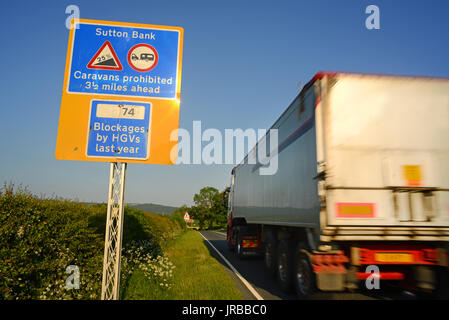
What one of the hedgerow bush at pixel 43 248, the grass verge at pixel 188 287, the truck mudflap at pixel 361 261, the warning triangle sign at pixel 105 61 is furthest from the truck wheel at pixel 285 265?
the warning triangle sign at pixel 105 61

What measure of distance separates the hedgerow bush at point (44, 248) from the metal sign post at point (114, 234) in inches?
32.2

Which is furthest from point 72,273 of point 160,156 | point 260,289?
point 260,289

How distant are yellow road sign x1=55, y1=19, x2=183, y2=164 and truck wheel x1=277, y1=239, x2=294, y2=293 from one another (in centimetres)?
337

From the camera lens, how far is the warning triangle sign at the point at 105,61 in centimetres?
A: 497

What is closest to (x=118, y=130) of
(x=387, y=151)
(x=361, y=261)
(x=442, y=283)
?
(x=387, y=151)

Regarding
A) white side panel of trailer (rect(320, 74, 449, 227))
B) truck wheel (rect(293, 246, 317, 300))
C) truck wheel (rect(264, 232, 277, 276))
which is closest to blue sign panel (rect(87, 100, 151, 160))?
white side panel of trailer (rect(320, 74, 449, 227))

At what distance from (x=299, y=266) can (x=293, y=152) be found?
2.27 meters

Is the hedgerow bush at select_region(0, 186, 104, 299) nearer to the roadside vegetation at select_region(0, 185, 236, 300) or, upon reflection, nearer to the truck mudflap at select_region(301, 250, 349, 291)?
the roadside vegetation at select_region(0, 185, 236, 300)

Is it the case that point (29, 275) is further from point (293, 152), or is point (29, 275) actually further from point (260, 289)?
point (293, 152)

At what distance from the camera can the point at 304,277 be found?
527 centimetres

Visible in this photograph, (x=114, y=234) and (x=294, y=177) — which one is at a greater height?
(x=294, y=177)

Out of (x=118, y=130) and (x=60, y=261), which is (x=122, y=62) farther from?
(x=60, y=261)

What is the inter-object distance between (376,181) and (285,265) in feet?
9.52

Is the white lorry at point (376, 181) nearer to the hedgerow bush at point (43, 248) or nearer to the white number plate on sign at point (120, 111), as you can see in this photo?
the white number plate on sign at point (120, 111)
